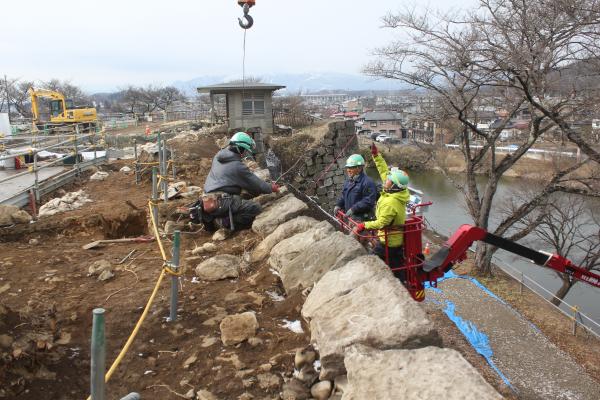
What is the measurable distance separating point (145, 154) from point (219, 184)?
6487mm

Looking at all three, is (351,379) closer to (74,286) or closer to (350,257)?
(350,257)

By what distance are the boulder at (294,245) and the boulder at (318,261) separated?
15cm

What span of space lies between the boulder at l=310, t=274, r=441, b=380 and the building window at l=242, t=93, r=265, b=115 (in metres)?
18.8

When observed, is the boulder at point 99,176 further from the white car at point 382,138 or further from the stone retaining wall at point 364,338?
the white car at point 382,138

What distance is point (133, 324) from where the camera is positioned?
3.18 meters

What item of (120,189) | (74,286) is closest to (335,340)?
(74,286)

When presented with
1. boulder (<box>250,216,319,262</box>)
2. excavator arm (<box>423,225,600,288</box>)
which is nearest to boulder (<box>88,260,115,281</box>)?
boulder (<box>250,216,319,262</box>)

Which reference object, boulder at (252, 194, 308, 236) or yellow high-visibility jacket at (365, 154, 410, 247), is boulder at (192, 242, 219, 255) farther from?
yellow high-visibility jacket at (365, 154, 410, 247)

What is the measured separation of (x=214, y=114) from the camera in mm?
23359

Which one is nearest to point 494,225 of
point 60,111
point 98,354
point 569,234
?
point 569,234

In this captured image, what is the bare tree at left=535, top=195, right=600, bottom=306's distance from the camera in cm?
1455

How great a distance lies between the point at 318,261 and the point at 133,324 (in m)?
1.45

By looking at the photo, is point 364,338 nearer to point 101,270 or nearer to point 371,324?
point 371,324

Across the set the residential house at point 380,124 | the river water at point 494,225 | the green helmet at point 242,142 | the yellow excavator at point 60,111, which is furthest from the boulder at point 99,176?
the residential house at point 380,124
